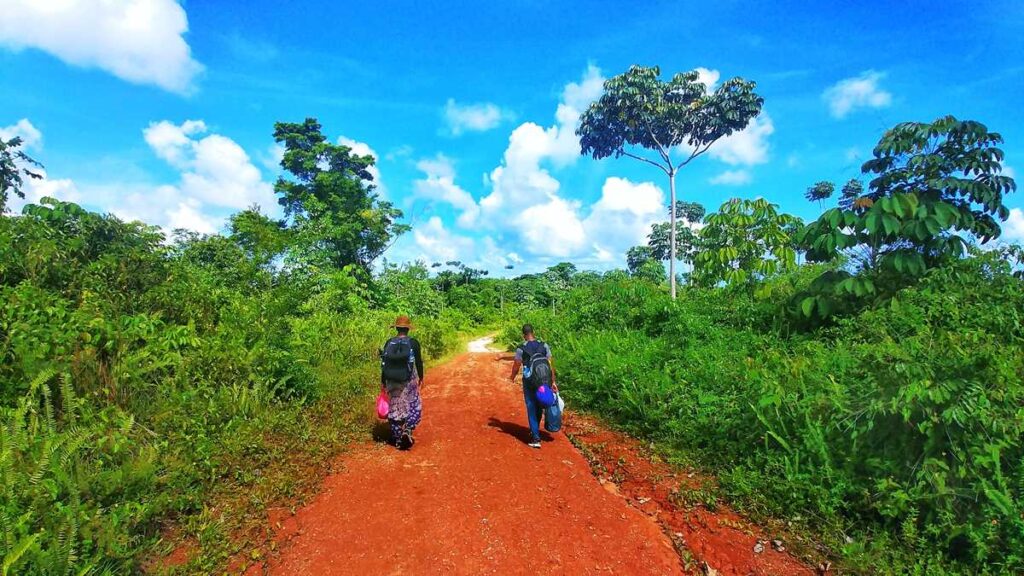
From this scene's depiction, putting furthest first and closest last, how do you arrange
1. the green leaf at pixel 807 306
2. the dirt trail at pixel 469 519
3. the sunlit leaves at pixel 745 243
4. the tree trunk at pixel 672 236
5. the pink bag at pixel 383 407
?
the tree trunk at pixel 672 236, the sunlit leaves at pixel 745 243, the green leaf at pixel 807 306, the pink bag at pixel 383 407, the dirt trail at pixel 469 519

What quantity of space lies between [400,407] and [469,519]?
2.19 metres

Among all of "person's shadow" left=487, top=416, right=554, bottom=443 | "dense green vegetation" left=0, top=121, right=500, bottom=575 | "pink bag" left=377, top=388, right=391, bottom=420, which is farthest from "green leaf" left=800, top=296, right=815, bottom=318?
"dense green vegetation" left=0, top=121, right=500, bottom=575

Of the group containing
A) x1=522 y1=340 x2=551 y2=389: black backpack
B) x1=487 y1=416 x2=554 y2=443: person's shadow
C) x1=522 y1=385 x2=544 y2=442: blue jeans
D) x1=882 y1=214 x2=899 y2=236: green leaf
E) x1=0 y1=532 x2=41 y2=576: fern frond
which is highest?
x1=882 y1=214 x2=899 y2=236: green leaf

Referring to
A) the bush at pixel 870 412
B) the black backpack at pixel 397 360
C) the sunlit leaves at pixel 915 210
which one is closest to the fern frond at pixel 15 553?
the black backpack at pixel 397 360

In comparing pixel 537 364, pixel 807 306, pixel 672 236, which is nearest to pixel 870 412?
pixel 807 306

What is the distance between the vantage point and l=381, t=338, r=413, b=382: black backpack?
5.95 m

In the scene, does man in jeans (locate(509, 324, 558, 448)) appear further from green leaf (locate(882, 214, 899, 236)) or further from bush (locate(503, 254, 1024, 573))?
green leaf (locate(882, 214, 899, 236))

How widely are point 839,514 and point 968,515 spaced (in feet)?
2.84

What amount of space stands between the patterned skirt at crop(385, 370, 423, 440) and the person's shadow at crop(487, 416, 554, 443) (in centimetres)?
151

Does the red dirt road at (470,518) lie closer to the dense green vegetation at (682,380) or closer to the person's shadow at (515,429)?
the person's shadow at (515,429)

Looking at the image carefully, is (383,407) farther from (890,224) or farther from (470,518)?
(890,224)

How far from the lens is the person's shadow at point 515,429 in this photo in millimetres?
6551

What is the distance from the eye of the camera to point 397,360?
19.6 feet

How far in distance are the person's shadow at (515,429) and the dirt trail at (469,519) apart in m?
0.16
